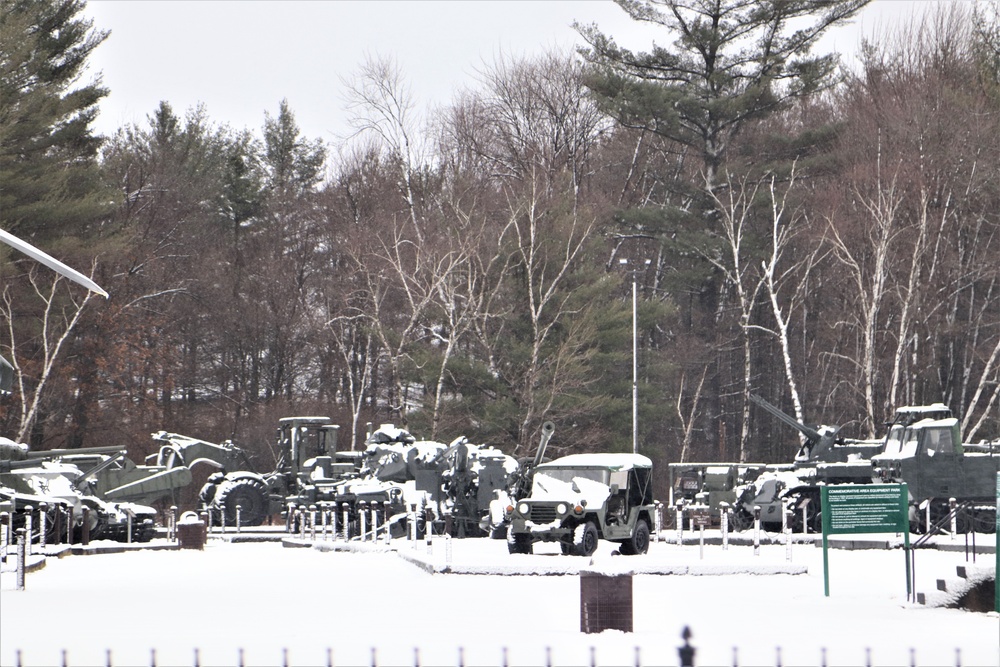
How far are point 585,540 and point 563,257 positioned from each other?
2530 cm

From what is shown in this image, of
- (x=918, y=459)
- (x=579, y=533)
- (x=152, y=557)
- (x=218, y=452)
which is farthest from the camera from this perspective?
(x=218, y=452)

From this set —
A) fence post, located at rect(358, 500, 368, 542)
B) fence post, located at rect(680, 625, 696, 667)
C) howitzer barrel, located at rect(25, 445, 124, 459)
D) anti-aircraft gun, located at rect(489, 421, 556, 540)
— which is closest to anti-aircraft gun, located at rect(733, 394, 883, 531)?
anti-aircraft gun, located at rect(489, 421, 556, 540)

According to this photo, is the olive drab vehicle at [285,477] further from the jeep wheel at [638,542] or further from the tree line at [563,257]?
the jeep wheel at [638,542]

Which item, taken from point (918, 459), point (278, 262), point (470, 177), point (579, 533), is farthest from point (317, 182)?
point (579, 533)

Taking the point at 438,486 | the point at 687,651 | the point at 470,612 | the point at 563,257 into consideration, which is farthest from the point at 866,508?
the point at 563,257

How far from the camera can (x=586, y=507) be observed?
2536 cm

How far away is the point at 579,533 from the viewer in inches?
982

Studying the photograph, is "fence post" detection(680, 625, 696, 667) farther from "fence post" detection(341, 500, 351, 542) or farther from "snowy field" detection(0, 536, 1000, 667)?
"fence post" detection(341, 500, 351, 542)

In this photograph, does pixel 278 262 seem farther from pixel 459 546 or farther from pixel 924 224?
pixel 459 546

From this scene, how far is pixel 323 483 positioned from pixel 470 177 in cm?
2251

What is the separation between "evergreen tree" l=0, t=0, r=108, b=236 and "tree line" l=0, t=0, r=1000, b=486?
120mm

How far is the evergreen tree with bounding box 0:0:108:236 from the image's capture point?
4575 centimetres

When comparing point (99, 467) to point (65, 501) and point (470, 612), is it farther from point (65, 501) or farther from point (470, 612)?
point (470, 612)

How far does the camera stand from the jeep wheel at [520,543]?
25266mm
